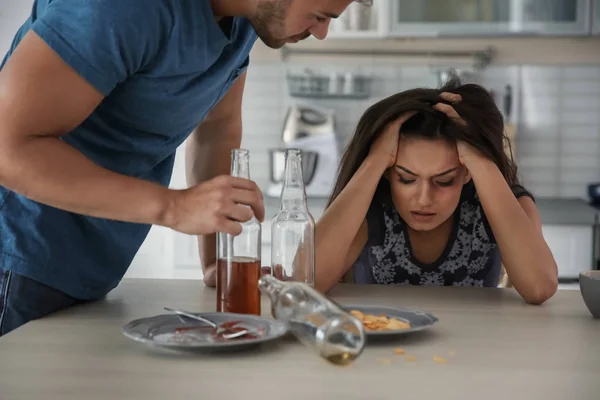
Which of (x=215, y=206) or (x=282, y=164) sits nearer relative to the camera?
(x=215, y=206)

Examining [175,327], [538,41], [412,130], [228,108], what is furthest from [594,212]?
[175,327]

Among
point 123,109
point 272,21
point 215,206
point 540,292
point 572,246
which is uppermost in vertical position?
point 272,21

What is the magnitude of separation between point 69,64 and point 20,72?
0.21ft

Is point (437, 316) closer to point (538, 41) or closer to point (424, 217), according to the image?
point (424, 217)

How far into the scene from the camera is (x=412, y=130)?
2064 millimetres

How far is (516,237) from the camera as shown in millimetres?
1825

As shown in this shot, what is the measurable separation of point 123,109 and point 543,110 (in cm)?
314

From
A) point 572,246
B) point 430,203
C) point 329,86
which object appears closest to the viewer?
point 430,203

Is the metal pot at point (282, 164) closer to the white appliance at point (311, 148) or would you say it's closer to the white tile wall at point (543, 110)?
the white appliance at point (311, 148)

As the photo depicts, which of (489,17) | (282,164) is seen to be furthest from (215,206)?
(489,17)

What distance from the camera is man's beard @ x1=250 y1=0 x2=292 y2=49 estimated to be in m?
1.38

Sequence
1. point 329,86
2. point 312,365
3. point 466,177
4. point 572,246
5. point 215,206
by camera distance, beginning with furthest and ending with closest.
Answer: point 329,86, point 572,246, point 466,177, point 215,206, point 312,365

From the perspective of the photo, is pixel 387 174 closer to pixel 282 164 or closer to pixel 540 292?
pixel 540 292

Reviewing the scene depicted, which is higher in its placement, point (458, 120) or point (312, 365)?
point (458, 120)
